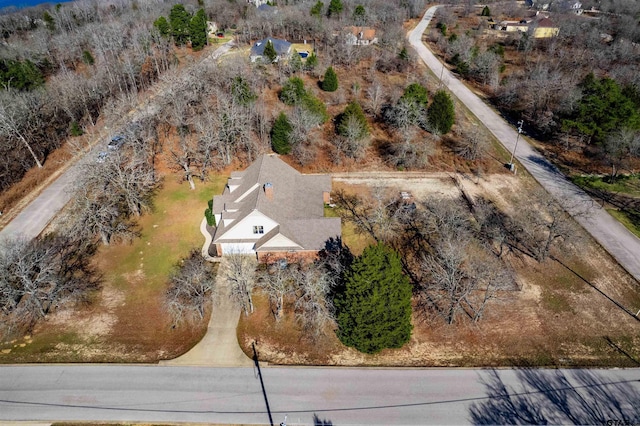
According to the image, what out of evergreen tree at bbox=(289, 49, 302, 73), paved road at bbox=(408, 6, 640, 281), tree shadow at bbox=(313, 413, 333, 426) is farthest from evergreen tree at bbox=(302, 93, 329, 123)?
tree shadow at bbox=(313, 413, 333, 426)

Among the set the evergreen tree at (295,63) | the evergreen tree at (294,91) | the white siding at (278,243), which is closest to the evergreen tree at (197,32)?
the evergreen tree at (295,63)

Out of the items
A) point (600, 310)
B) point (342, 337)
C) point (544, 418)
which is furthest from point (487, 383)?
point (600, 310)

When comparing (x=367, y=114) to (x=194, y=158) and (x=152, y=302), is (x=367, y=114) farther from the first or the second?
(x=152, y=302)

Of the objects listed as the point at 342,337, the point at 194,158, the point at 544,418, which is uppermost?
the point at 194,158

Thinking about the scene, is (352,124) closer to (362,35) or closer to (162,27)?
(362,35)

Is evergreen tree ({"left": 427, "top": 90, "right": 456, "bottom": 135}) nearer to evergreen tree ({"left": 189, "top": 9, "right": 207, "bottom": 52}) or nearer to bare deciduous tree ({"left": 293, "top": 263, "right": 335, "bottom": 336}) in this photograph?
bare deciduous tree ({"left": 293, "top": 263, "right": 335, "bottom": 336})

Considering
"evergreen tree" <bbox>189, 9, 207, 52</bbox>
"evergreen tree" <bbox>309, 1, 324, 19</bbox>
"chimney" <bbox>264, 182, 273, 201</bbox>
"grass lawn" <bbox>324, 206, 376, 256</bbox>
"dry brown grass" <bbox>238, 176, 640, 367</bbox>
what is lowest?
"dry brown grass" <bbox>238, 176, 640, 367</bbox>
